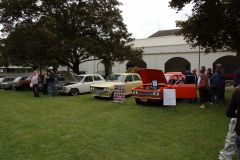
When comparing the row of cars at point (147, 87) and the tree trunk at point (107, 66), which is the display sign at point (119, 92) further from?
the tree trunk at point (107, 66)

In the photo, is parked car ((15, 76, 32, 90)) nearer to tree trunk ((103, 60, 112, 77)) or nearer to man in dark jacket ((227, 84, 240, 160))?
tree trunk ((103, 60, 112, 77))

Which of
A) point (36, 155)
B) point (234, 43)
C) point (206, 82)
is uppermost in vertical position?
point (234, 43)

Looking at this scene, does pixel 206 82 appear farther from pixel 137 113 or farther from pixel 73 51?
pixel 73 51

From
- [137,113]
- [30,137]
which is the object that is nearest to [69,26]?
[137,113]

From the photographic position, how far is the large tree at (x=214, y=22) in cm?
1493

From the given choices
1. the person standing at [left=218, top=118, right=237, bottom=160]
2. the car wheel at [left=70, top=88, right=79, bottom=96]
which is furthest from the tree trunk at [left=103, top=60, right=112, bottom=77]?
the person standing at [left=218, top=118, right=237, bottom=160]

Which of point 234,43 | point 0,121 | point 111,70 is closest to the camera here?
point 0,121

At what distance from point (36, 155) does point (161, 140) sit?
314 cm

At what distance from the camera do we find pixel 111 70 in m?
49.4

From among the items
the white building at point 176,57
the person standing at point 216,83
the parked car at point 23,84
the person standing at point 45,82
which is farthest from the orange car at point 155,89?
the white building at point 176,57

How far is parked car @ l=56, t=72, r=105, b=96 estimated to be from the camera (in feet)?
68.8

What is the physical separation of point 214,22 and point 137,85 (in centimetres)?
630

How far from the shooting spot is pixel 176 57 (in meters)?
43.9

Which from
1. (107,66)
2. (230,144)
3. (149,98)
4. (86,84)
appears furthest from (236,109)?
(107,66)
